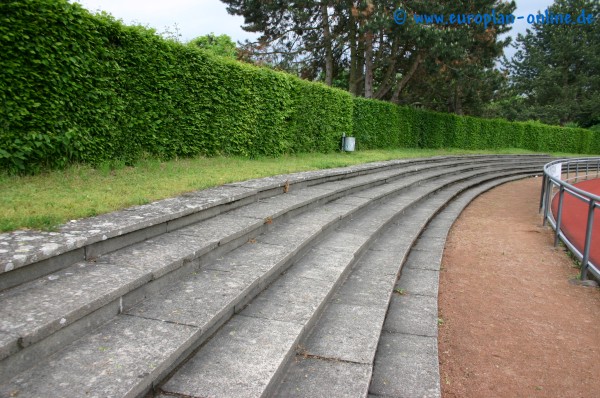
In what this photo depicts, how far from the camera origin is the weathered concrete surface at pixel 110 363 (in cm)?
191

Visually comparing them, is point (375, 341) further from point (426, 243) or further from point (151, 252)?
point (426, 243)

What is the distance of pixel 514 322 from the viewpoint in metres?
4.07

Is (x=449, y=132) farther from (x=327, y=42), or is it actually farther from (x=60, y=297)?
(x=60, y=297)

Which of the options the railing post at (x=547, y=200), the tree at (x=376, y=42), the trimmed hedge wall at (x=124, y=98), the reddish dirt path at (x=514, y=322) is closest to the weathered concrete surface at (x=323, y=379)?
the reddish dirt path at (x=514, y=322)

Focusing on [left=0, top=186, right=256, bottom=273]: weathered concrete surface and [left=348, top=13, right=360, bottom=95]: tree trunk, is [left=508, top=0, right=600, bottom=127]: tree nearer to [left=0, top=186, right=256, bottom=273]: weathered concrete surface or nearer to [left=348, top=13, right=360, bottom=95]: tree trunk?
[left=348, top=13, right=360, bottom=95]: tree trunk

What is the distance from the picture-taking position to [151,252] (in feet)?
Result: 10.8

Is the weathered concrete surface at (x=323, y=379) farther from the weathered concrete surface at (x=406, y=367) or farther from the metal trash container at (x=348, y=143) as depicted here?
the metal trash container at (x=348, y=143)

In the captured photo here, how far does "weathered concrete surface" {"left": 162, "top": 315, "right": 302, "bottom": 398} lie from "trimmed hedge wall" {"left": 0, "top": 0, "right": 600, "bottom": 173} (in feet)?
12.6

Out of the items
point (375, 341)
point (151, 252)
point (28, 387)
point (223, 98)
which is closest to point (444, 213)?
point (223, 98)

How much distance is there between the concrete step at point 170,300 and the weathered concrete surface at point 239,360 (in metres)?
0.09

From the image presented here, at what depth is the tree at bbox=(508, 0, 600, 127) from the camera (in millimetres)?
42562

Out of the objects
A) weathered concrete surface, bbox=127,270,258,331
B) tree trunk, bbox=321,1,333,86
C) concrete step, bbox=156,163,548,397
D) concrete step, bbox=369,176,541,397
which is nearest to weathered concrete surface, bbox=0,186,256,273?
weathered concrete surface, bbox=127,270,258,331

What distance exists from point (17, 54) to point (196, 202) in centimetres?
276

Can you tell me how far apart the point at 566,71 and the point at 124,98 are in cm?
5040
